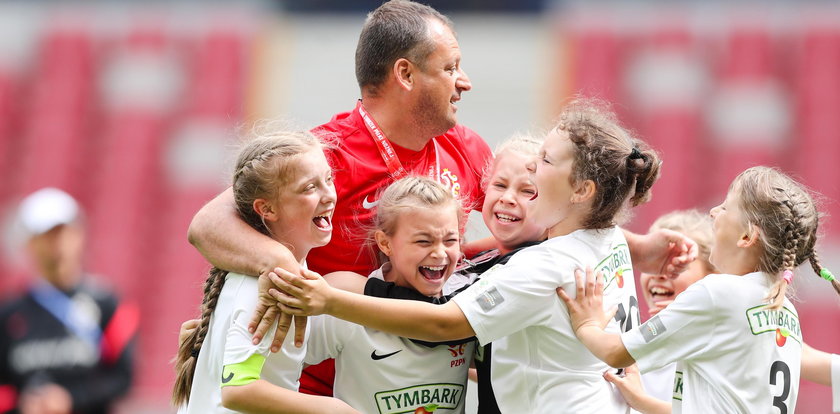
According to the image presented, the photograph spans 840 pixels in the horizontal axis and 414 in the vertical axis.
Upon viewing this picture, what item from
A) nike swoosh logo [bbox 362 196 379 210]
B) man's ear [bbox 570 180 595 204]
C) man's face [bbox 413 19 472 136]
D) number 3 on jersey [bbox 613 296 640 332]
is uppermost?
man's face [bbox 413 19 472 136]

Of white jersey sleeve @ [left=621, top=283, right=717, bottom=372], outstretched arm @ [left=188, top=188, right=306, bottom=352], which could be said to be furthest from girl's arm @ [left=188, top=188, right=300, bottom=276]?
white jersey sleeve @ [left=621, top=283, right=717, bottom=372]

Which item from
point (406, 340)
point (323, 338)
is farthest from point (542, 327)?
point (323, 338)

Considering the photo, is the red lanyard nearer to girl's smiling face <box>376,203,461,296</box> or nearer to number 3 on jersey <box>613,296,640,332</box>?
girl's smiling face <box>376,203,461,296</box>

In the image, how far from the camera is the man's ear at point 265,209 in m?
3.60

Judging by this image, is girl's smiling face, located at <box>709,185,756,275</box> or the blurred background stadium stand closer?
girl's smiling face, located at <box>709,185,756,275</box>

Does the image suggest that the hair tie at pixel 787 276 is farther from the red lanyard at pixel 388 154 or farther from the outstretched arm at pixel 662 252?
the red lanyard at pixel 388 154

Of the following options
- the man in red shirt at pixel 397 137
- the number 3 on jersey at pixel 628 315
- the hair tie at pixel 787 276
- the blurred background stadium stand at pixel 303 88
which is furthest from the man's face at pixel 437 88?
the blurred background stadium stand at pixel 303 88

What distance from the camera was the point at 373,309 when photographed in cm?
Answer: 337

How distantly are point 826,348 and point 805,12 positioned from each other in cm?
508

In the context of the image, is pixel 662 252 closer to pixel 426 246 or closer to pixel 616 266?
pixel 616 266

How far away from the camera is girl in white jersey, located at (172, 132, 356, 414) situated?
3.38m

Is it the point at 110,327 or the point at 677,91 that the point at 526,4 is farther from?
the point at 110,327

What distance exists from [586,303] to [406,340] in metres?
0.58

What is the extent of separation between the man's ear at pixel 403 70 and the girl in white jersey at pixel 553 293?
699mm
